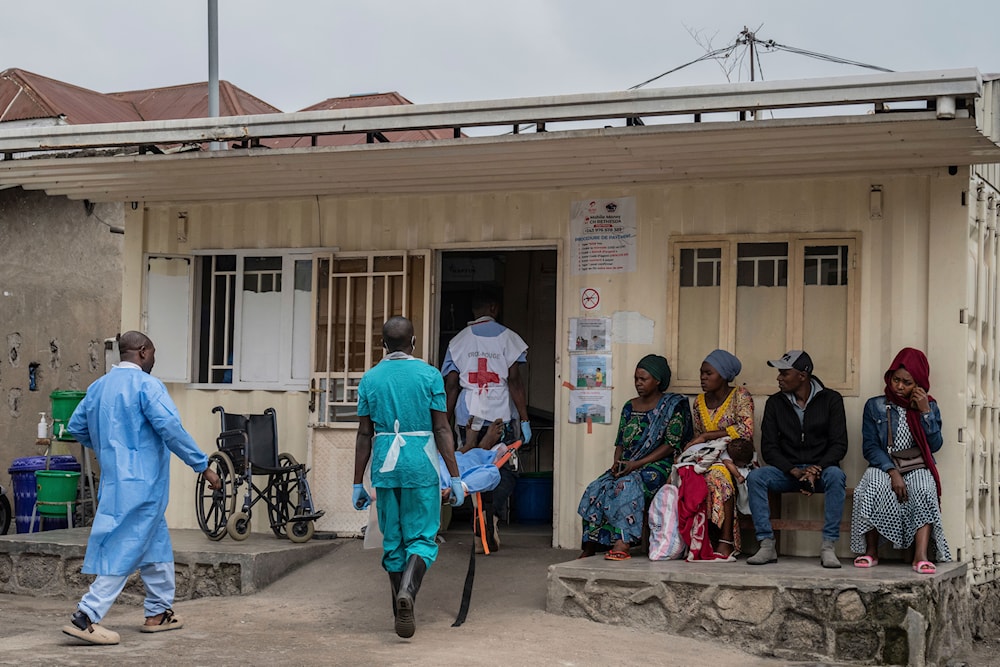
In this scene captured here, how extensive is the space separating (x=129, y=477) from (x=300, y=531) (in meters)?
2.81

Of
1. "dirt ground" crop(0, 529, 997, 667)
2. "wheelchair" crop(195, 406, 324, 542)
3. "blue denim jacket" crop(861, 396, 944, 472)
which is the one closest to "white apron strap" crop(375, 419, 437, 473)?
"dirt ground" crop(0, 529, 997, 667)

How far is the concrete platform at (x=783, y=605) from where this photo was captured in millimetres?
6840

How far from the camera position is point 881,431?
7715mm

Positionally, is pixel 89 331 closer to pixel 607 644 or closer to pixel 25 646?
pixel 25 646

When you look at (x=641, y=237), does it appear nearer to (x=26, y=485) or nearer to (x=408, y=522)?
(x=408, y=522)

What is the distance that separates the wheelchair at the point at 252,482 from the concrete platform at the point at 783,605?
2692mm

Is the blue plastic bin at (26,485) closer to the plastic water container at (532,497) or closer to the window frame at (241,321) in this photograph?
the window frame at (241,321)

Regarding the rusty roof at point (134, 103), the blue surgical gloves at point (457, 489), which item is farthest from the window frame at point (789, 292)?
the rusty roof at point (134, 103)

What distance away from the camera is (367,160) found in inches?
332

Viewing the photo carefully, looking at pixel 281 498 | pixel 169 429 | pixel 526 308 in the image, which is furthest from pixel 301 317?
pixel 169 429

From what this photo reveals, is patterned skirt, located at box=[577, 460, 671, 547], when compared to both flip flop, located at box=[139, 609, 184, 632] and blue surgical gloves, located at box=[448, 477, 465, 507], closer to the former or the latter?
blue surgical gloves, located at box=[448, 477, 465, 507]

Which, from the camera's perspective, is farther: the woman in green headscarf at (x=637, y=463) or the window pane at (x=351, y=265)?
the window pane at (x=351, y=265)

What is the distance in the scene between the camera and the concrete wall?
14.9m

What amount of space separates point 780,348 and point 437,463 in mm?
2910
